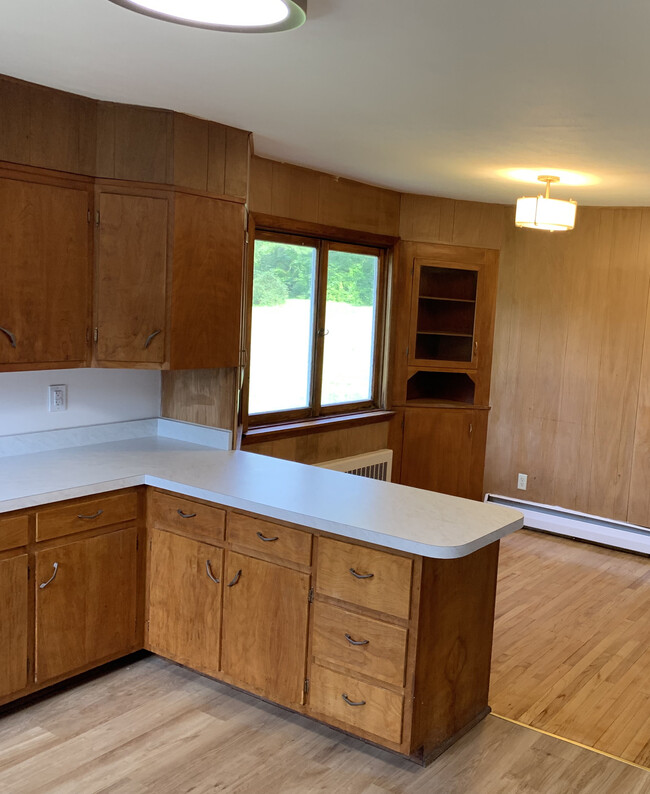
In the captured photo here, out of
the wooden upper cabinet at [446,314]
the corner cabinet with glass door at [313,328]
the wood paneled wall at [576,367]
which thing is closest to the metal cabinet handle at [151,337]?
the corner cabinet with glass door at [313,328]

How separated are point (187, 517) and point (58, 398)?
2.84 feet

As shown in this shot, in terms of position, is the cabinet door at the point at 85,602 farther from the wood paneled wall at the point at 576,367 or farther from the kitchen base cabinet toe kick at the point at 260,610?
the wood paneled wall at the point at 576,367

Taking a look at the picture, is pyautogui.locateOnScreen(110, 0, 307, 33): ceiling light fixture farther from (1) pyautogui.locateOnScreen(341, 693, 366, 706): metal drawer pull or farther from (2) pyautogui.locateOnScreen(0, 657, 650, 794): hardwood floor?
(2) pyautogui.locateOnScreen(0, 657, 650, 794): hardwood floor

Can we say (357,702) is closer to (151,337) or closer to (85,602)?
(85,602)

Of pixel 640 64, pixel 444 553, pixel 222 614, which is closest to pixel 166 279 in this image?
pixel 222 614

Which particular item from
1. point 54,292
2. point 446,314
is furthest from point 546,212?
point 54,292

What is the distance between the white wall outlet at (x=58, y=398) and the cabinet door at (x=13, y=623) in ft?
2.79

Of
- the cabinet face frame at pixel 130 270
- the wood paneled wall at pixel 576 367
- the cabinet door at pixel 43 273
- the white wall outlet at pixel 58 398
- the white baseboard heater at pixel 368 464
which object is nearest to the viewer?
the cabinet door at pixel 43 273

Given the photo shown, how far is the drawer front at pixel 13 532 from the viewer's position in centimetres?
267

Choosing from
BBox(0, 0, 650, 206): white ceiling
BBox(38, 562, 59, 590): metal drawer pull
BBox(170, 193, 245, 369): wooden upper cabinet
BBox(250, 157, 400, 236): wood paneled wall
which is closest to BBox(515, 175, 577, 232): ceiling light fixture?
BBox(0, 0, 650, 206): white ceiling

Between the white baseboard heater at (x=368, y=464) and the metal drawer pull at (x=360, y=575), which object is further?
the white baseboard heater at (x=368, y=464)

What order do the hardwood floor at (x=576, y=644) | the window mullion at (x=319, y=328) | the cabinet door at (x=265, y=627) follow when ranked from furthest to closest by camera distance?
the window mullion at (x=319, y=328)
the hardwood floor at (x=576, y=644)
the cabinet door at (x=265, y=627)

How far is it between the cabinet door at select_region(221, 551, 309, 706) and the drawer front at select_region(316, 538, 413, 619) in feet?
0.37

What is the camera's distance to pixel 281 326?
14.5ft
